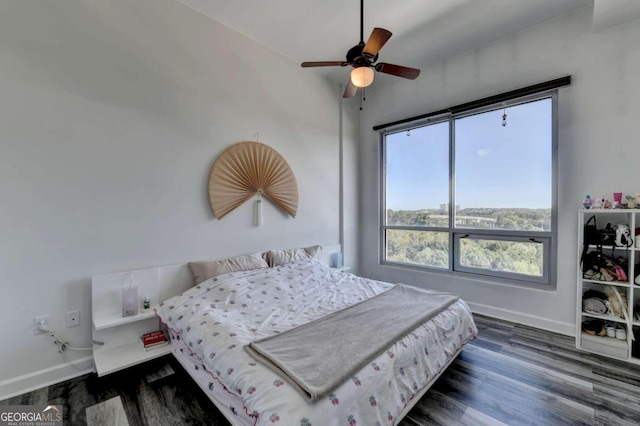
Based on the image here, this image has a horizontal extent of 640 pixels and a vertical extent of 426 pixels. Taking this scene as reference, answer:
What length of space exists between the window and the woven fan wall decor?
1.69 meters

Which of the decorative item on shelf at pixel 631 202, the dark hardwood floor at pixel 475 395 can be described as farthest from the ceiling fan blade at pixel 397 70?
the dark hardwood floor at pixel 475 395

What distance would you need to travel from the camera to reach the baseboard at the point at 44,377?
1878mm

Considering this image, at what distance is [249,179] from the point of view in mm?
3059

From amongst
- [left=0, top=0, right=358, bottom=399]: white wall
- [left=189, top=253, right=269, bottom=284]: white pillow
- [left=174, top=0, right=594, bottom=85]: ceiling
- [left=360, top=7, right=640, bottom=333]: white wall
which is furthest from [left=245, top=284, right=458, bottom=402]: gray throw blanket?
[left=174, top=0, right=594, bottom=85]: ceiling

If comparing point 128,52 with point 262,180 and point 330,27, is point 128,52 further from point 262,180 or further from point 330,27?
point 330,27

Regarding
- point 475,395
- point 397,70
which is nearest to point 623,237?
point 475,395

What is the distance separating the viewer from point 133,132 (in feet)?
7.68

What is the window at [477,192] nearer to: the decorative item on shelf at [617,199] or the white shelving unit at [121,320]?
the decorative item on shelf at [617,199]

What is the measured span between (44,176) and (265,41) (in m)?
2.47

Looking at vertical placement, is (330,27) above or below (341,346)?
above

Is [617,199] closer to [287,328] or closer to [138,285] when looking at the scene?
[287,328]

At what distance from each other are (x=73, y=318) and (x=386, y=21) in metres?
3.80

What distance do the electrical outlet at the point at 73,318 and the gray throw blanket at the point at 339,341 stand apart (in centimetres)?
158

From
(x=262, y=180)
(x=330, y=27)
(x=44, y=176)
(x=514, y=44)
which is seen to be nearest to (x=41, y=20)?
(x=44, y=176)
